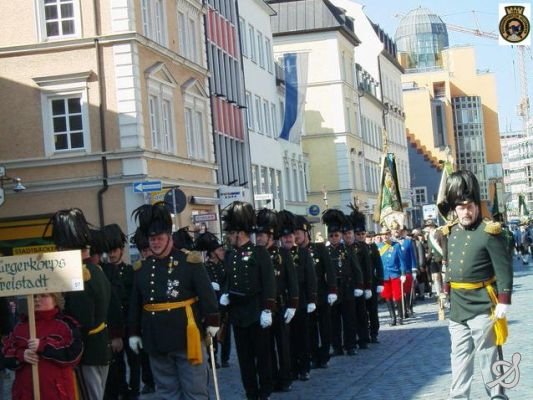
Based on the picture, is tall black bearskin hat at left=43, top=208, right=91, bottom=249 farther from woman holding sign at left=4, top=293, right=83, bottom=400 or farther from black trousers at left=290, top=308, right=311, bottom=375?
black trousers at left=290, top=308, right=311, bottom=375

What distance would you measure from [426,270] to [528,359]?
69.9ft

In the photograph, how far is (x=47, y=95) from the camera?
3662 cm

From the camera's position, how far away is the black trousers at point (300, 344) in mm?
17047

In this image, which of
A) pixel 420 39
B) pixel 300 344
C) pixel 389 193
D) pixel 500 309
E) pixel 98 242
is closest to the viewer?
pixel 500 309

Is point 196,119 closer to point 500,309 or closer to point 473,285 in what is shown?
point 473,285

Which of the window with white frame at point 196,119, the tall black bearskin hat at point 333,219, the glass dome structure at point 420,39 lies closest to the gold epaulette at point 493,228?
the tall black bearskin hat at point 333,219

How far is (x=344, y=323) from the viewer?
2062cm

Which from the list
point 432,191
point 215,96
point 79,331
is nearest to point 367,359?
point 79,331

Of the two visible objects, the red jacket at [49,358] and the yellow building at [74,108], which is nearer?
the red jacket at [49,358]

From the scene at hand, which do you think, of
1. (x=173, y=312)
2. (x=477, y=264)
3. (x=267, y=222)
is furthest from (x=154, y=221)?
(x=267, y=222)

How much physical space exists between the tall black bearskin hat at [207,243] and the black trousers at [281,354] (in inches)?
213

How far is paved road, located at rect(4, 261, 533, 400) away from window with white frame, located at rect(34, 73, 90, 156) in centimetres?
1490

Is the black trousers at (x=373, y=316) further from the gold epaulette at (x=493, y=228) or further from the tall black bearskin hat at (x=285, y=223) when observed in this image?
the gold epaulette at (x=493, y=228)

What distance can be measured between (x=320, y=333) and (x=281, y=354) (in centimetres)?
327
